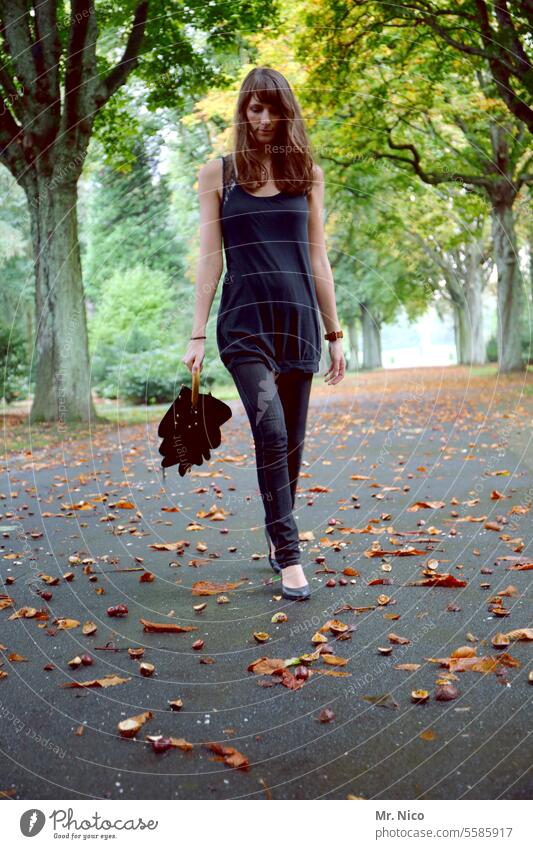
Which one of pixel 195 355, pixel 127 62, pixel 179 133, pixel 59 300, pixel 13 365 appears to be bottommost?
pixel 195 355

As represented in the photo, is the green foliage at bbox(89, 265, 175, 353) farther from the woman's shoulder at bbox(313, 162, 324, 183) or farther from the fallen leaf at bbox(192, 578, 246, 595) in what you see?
the woman's shoulder at bbox(313, 162, 324, 183)

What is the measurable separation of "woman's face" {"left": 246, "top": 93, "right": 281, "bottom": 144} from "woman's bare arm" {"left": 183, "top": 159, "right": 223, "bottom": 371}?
24 centimetres

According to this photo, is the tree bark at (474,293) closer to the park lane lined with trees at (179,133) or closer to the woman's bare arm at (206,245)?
the park lane lined with trees at (179,133)

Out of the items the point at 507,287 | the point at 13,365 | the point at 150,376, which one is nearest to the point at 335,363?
the point at 507,287

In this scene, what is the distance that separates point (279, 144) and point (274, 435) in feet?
4.28

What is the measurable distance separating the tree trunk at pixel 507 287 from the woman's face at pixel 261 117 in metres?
16.7

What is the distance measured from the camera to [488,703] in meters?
2.75

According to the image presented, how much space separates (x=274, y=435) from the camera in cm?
392

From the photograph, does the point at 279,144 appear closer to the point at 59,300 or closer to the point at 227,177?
the point at 227,177

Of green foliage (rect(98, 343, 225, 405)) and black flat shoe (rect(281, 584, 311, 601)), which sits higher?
green foliage (rect(98, 343, 225, 405))

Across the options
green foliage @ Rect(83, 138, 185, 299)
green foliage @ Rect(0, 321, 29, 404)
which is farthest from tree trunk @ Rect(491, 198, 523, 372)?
green foliage @ Rect(0, 321, 29, 404)

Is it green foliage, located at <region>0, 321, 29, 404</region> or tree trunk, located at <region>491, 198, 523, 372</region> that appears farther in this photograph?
green foliage, located at <region>0, 321, 29, 404</region>

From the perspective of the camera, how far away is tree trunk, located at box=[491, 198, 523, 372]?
2053 cm

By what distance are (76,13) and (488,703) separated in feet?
37.5
